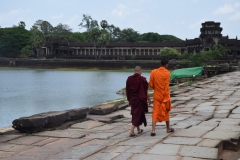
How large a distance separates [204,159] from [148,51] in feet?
210

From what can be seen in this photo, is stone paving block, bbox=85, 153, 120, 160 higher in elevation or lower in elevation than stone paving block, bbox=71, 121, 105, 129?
higher

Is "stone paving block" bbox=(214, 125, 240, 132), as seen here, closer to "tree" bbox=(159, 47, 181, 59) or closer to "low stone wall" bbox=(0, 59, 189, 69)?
"low stone wall" bbox=(0, 59, 189, 69)

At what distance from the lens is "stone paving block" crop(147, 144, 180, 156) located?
4397 mm

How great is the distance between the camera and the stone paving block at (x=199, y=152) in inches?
164

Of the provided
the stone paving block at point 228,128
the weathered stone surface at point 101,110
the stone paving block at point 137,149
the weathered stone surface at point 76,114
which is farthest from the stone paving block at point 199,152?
the weathered stone surface at point 101,110

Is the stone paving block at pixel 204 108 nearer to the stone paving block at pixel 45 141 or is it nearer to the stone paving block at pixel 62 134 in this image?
the stone paving block at pixel 62 134

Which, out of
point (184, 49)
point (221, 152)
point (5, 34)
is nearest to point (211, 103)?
point (221, 152)

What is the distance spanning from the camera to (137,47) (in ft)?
219

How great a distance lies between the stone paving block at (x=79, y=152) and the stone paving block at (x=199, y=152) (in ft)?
3.96

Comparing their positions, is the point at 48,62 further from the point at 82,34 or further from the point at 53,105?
the point at 53,105

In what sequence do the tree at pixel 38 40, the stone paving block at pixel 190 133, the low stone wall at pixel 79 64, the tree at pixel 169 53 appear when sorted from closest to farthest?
the stone paving block at pixel 190 133
the low stone wall at pixel 79 64
the tree at pixel 169 53
the tree at pixel 38 40

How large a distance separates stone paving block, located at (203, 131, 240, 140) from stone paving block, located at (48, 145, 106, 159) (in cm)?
169

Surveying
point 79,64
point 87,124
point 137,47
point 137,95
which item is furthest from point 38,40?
point 137,95

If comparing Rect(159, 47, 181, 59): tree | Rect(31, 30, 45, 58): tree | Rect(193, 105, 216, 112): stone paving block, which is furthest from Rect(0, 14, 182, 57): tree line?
Rect(193, 105, 216, 112): stone paving block
